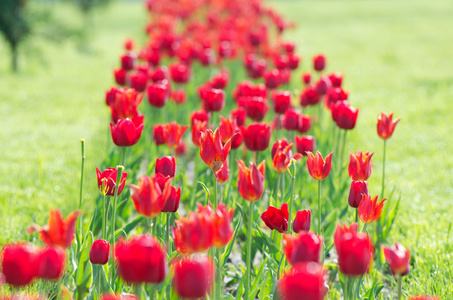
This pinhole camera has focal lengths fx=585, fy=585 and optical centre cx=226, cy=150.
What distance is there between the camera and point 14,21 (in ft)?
31.8

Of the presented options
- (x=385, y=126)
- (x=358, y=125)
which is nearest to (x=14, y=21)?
(x=358, y=125)

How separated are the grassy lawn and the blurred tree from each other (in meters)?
0.71

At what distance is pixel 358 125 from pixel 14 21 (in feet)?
20.0

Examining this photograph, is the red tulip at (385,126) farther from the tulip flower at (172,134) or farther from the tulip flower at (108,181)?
the tulip flower at (108,181)

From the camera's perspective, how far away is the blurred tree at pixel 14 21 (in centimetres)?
966

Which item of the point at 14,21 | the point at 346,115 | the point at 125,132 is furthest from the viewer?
the point at 14,21

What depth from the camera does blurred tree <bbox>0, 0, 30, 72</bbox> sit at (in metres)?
9.66

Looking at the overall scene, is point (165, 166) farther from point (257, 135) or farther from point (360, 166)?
point (360, 166)

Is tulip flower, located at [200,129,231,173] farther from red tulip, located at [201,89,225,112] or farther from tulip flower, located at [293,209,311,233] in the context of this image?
red tulip, located at [201,89,225,112]

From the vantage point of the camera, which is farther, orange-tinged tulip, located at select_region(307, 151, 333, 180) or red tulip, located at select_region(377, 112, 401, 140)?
red tulip, located at select_region(377, 112, 401, 140)

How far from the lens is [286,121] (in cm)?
371

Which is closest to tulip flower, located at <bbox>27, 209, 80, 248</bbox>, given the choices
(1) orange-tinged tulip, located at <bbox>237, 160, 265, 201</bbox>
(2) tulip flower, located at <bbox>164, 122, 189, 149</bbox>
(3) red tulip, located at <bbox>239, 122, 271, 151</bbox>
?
(1) orange-tinged tulip, located at <bbox>237, 160, 265, 201</bbox>

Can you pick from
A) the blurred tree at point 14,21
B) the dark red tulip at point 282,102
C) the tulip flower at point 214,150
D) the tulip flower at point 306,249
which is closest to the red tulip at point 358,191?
the tulip flower at point 214,150

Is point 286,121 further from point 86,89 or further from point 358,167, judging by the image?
point 86,89
